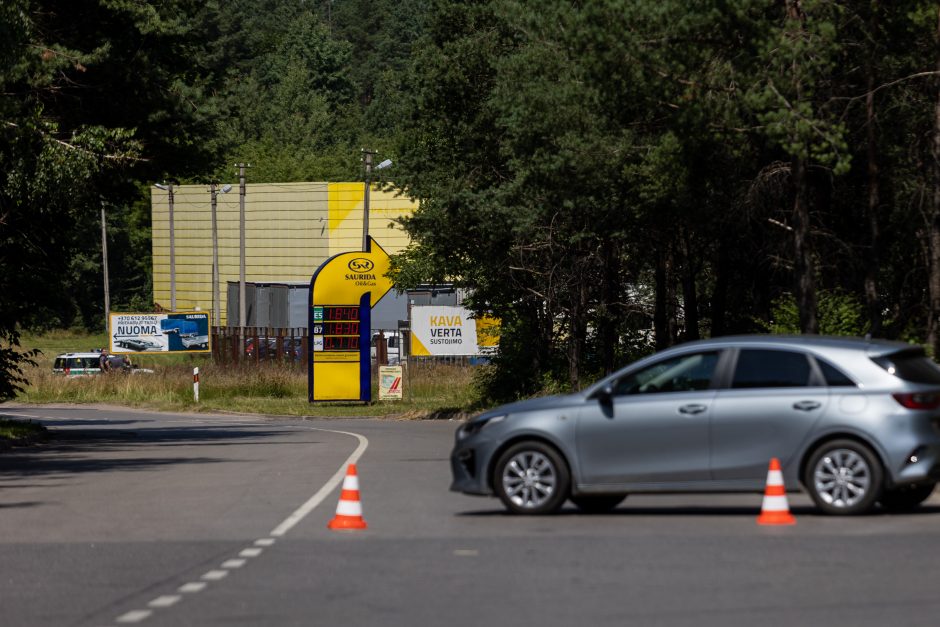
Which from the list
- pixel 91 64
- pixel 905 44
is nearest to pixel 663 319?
pixel 905 44

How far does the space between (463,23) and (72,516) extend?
1195 inches

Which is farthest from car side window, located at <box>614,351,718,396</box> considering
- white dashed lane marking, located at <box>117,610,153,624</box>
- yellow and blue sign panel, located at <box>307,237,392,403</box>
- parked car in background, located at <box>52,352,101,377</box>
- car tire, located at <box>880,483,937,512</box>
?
parked car in background, located at <box>52,352,101,377</box>

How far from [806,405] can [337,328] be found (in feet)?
127

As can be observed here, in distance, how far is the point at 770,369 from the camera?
1471cm

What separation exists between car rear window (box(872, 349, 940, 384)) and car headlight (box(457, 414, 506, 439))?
3375 millimetres

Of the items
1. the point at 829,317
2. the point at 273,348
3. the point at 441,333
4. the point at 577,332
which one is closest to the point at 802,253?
the point at 829,317

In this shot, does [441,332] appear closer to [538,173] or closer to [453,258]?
[453,258]

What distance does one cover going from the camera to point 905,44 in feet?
98.9

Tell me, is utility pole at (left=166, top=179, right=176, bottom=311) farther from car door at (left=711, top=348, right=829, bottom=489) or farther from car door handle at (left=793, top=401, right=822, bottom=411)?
car door handle at (left=793, top=401, right=822, bottom=411)

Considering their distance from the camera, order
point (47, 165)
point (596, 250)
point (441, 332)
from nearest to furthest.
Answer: point (47, 165), point (596, 250), point (441, 332)

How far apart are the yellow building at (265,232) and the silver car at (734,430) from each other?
68472mm

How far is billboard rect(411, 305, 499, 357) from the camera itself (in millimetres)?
56781

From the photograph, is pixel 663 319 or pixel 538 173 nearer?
pixel 538 173

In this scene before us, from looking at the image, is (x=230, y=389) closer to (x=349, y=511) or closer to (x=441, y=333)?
(x=441, y=333)
